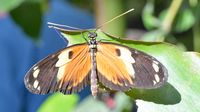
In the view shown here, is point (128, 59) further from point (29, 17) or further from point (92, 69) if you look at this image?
point (29, 17)

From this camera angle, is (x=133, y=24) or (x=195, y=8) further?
(x=133, y=24)

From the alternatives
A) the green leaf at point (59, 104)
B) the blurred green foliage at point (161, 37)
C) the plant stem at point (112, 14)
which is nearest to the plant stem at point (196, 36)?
the blurred green foliage at point (161, 37)

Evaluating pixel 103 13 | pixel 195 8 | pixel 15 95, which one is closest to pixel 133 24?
pixel 15 95

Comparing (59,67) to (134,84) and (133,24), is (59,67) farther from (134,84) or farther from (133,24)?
(133,24)

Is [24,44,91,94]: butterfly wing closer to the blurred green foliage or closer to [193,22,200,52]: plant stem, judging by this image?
the blurred green foliage

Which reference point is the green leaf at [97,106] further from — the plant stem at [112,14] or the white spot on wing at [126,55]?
the white spot on wing at [126,55]

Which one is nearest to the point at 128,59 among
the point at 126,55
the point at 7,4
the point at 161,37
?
the point at 126,55
